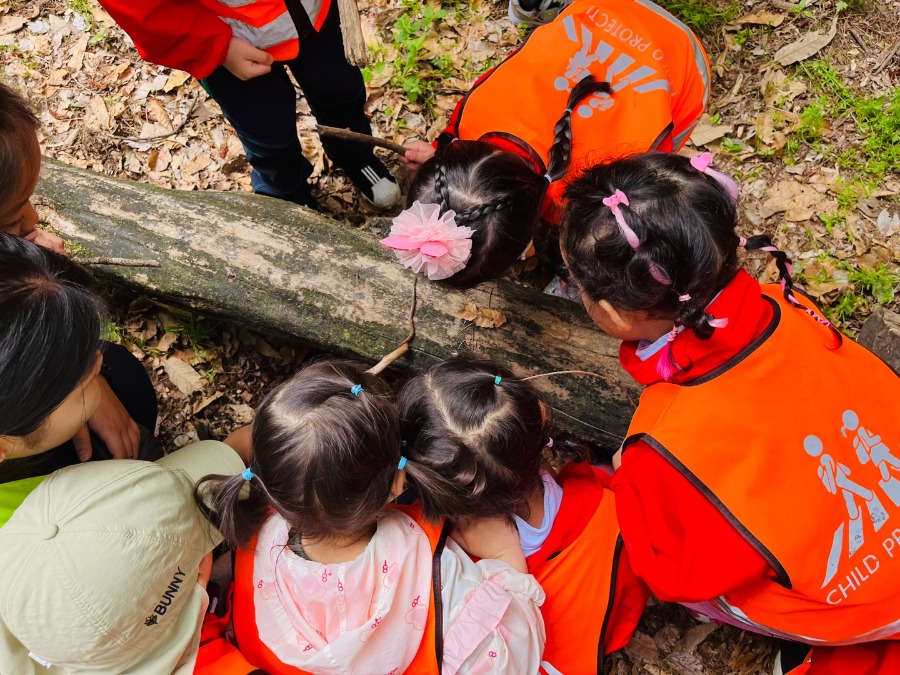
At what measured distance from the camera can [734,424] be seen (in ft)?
6.61

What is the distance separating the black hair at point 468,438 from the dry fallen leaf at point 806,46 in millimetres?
3021

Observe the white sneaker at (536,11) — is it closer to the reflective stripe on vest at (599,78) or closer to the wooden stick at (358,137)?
the reflective stripe on vest at (599,78)

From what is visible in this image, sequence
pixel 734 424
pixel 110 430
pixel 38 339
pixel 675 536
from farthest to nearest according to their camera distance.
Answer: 1. pixel 110 430
2. pixel 675 536
3. pixel 734 424
4. pixel 38 339

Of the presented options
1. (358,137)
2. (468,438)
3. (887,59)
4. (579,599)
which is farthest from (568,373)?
(887,59)

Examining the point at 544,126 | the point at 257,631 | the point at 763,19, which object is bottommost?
the point at 257,631

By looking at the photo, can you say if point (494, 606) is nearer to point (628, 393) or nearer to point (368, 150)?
point (628, 393)

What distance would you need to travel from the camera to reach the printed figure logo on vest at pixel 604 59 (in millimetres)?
2666

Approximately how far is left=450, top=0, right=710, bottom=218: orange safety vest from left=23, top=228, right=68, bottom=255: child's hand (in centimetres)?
188

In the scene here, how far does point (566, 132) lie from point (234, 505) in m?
1.98

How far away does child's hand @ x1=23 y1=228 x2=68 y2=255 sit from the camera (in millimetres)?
2639

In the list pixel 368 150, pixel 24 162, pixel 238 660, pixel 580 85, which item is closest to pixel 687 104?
pixel 580 85

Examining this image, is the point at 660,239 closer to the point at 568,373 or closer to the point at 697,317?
the point at 697,317

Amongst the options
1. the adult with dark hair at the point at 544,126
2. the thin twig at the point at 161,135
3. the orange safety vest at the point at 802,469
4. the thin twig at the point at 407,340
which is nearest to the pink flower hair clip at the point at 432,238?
the adult with dark hair at the point at 544,126

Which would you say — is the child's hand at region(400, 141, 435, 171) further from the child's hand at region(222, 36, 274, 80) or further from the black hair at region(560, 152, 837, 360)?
the black hair at region(560, 152, 837, 360)
